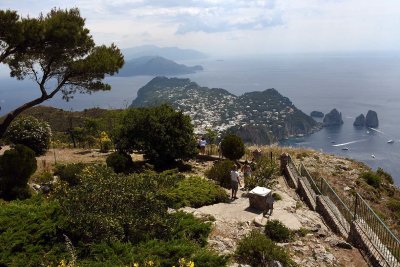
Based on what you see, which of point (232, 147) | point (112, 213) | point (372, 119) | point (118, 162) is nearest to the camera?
point (112, 213)

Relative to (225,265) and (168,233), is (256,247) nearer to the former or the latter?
(225,265)

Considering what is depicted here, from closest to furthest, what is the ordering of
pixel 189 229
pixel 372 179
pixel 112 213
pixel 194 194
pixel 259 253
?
1. pixel 112 213
2. pixel 259 253
3. pixel 189 229
4. pixel 194 194
5. pixel 372 179

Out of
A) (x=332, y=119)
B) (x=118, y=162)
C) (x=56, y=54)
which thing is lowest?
(x=332, y=119)

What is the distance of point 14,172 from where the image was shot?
40.0 ft

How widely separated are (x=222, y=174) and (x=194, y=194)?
10.9ft

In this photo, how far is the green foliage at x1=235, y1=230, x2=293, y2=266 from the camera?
314 inches

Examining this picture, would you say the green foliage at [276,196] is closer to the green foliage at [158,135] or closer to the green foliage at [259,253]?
the green foliage at [259,253]

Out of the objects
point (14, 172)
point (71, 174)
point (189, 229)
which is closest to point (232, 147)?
point (71, 174)

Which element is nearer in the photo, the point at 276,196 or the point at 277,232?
the point at 277,232

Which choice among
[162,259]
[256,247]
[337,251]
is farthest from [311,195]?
[162,259]

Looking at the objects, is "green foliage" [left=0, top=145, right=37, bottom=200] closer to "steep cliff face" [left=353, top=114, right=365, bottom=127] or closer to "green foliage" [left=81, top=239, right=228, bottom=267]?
"green foliage" [left=81, top=239, right=228, bottom=267]

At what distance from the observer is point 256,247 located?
813 cm

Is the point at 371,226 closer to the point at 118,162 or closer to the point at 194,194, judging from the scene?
the point at 194,194

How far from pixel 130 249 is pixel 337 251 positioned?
5.93m
